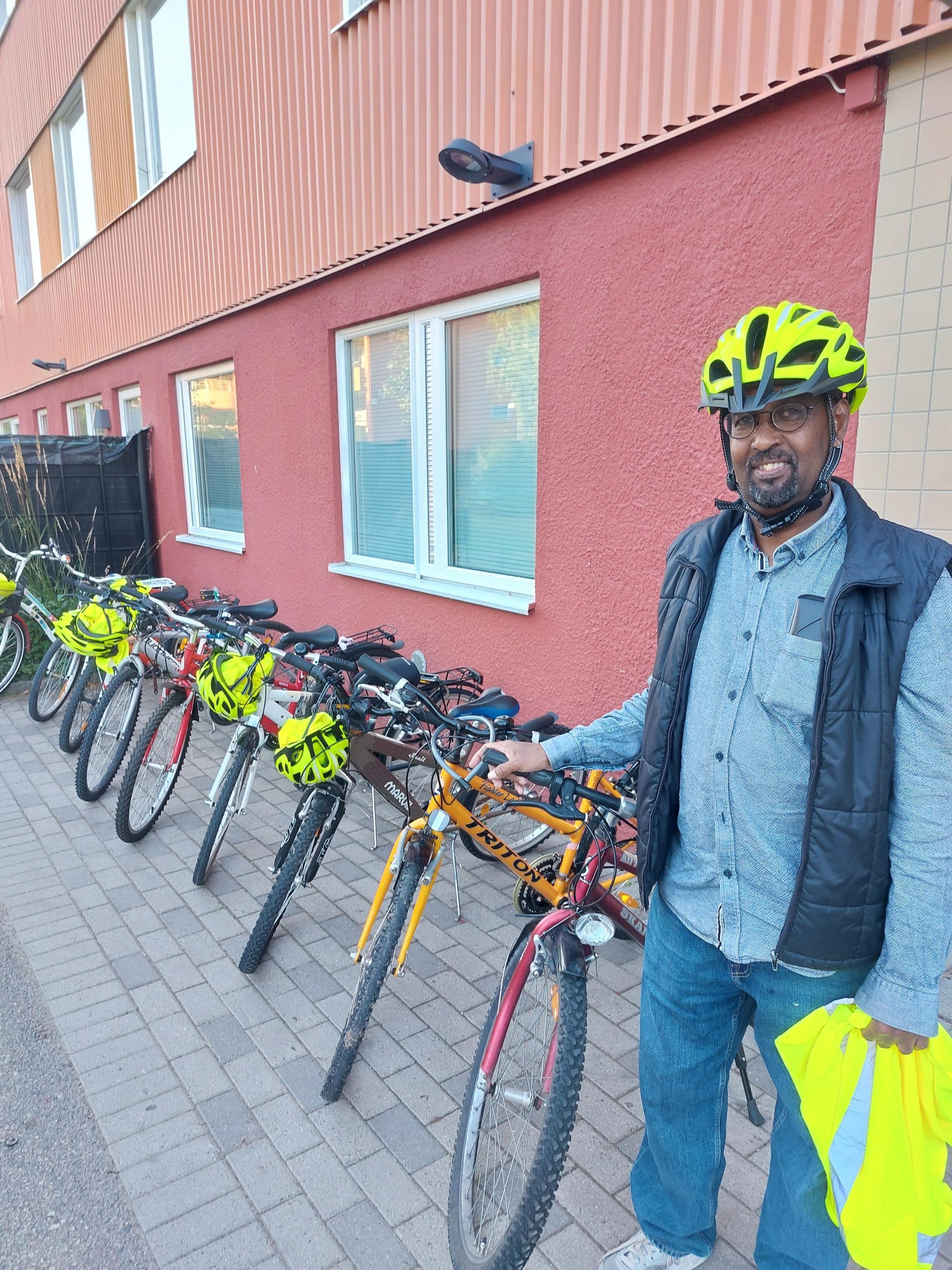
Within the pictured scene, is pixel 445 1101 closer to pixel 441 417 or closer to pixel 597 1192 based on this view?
pixel 597 1192

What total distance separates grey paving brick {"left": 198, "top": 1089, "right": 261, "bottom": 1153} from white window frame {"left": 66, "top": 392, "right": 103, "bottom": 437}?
9013 mm

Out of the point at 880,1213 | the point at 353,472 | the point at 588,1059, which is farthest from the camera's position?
the point at 353,472

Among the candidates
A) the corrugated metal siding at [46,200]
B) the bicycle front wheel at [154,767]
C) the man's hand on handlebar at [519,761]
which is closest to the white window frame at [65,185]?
the corrugated metal siding at [46,200]

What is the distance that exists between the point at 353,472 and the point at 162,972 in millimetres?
3612

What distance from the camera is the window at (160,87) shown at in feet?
24.1

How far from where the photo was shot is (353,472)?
5801mm

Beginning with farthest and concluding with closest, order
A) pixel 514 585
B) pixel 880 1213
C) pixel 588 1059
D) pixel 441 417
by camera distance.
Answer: pixel 441 417 → pixel 514 585 → pixel 588 1059 → pixel 880 1213

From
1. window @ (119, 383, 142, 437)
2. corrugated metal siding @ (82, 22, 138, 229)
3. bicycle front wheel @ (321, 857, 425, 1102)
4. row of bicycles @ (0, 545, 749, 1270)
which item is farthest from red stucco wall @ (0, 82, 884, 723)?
window @ (119, 383, 142, 437)

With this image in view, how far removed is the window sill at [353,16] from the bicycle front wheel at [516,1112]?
17.1 ft

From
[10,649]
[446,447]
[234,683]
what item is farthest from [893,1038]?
[10,649]

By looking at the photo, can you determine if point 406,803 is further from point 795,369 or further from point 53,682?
point 53,682

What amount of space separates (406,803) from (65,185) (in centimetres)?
1124

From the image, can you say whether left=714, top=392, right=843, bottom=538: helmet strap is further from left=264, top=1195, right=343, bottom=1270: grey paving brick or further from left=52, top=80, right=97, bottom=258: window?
left=52, top=80, right=97, bottom=258: window

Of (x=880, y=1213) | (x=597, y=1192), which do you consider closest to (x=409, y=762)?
(x=597, y=1192)
